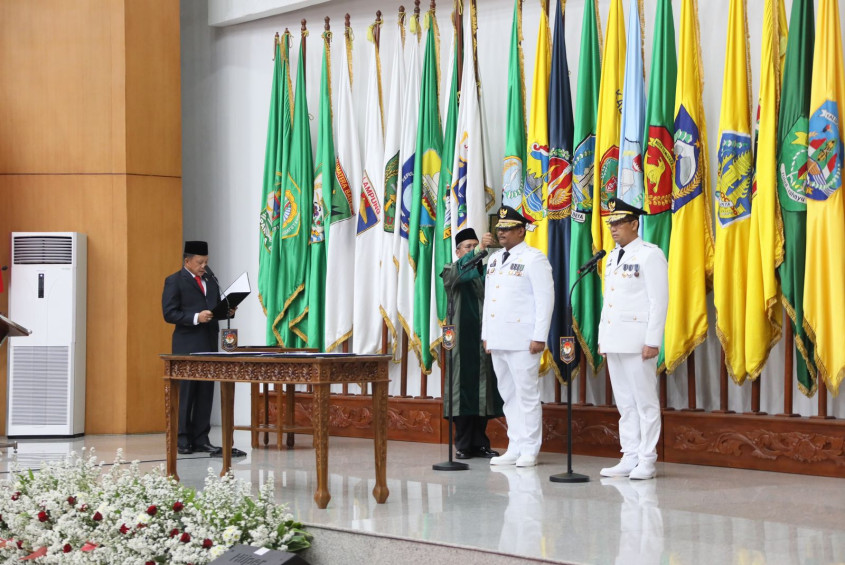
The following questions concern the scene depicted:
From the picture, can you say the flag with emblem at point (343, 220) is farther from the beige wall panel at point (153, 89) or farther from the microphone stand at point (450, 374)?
the microphone stand at point (450, 374)

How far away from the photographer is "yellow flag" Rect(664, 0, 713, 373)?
6.23 meters

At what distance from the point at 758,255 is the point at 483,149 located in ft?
7.15

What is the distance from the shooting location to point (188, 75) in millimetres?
9742

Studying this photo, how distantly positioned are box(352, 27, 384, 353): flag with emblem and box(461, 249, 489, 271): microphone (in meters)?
1.87

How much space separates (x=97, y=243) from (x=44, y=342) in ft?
2.99

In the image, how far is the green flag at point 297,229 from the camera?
8.42m

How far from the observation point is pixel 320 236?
8.35 m

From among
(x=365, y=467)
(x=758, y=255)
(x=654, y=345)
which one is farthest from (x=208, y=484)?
(x=758, y=255)

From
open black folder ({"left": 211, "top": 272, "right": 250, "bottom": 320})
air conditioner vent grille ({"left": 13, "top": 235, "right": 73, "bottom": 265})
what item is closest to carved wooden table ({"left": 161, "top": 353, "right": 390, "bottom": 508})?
open black folder ({"left": 211, "top": 272, "right": 250, "bottom": 320})

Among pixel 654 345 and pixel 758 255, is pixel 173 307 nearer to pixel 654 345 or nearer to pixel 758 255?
pixel 654 345

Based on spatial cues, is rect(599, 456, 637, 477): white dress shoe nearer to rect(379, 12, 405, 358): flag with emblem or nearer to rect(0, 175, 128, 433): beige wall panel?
rect(379, 12, 405, 358): flag with emblem

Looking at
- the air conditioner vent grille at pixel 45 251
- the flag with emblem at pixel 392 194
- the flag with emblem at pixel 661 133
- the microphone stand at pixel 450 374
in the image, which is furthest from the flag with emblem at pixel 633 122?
the air conditioner vent grille at pixel 45 251

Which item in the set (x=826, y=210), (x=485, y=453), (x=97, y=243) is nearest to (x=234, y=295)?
(x=485, y=453)

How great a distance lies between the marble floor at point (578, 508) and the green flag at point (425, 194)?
3.79ft
